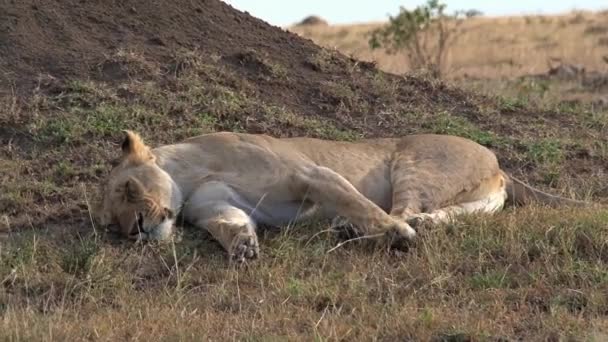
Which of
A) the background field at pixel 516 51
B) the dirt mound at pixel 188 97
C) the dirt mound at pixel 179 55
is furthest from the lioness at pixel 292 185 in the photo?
the background field at pixel 516 51

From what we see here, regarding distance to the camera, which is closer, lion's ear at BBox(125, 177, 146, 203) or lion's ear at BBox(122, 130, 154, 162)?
lion's ear at BBox(125, 177, 146, 203)

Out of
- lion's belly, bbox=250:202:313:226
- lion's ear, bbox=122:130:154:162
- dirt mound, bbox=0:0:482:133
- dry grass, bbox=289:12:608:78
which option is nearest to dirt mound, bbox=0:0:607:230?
dirt mound, bbox=0:0:482:133

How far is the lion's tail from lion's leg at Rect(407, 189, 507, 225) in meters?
0.07

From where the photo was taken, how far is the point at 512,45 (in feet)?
86.9

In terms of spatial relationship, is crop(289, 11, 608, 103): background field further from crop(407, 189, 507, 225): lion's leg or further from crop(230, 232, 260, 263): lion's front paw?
crop(230, 232, 260, 263): lion's front paw

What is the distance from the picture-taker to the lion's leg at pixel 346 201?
566 cm

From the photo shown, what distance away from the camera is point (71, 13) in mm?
9031

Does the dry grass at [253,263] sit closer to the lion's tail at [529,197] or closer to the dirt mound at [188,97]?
the dirt mound at [188,97]

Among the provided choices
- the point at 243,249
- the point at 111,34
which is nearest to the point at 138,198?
the point at 243,249

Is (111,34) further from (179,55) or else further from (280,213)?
(280,213)

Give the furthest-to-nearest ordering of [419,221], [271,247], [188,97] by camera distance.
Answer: [188,97]
[419,221]
[271,247]

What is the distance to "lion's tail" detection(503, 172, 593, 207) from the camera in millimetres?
6521

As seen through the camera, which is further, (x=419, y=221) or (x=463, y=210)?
(x=463, y=210)

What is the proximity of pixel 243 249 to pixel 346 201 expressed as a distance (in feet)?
2.32
